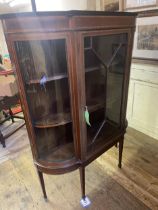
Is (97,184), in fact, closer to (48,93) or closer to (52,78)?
(48,93)

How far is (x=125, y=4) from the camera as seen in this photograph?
5.93ft

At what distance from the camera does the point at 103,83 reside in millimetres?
1286

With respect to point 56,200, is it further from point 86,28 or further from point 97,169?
point 86,28

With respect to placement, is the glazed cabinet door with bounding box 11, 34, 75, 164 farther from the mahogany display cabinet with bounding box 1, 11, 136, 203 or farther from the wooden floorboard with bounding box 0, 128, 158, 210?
the wooden floorboard with bounding box 0, 128, 158, 210

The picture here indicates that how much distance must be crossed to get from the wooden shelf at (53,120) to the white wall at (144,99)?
117 centimetres

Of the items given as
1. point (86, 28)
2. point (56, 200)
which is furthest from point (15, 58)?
point (56, 200)

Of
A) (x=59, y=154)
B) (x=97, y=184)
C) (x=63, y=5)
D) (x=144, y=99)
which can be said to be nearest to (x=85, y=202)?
(x=97, y=184)

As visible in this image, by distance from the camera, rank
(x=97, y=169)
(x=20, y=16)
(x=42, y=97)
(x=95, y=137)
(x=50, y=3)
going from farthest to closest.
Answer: (x=50, y=3), (x=97, y=169), (x=95, y=137), (x=42, y=97), (x=20, y=16)

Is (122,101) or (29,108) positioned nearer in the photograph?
(29,108)

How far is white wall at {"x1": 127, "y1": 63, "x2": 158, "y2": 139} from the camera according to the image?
1.89 meters

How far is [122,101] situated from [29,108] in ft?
2.41

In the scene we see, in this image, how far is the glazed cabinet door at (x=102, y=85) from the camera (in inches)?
42.0

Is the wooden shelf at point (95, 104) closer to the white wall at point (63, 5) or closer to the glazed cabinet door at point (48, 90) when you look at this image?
the glazed cabinet door at point (48, 90)

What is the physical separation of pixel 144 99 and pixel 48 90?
132 cm
